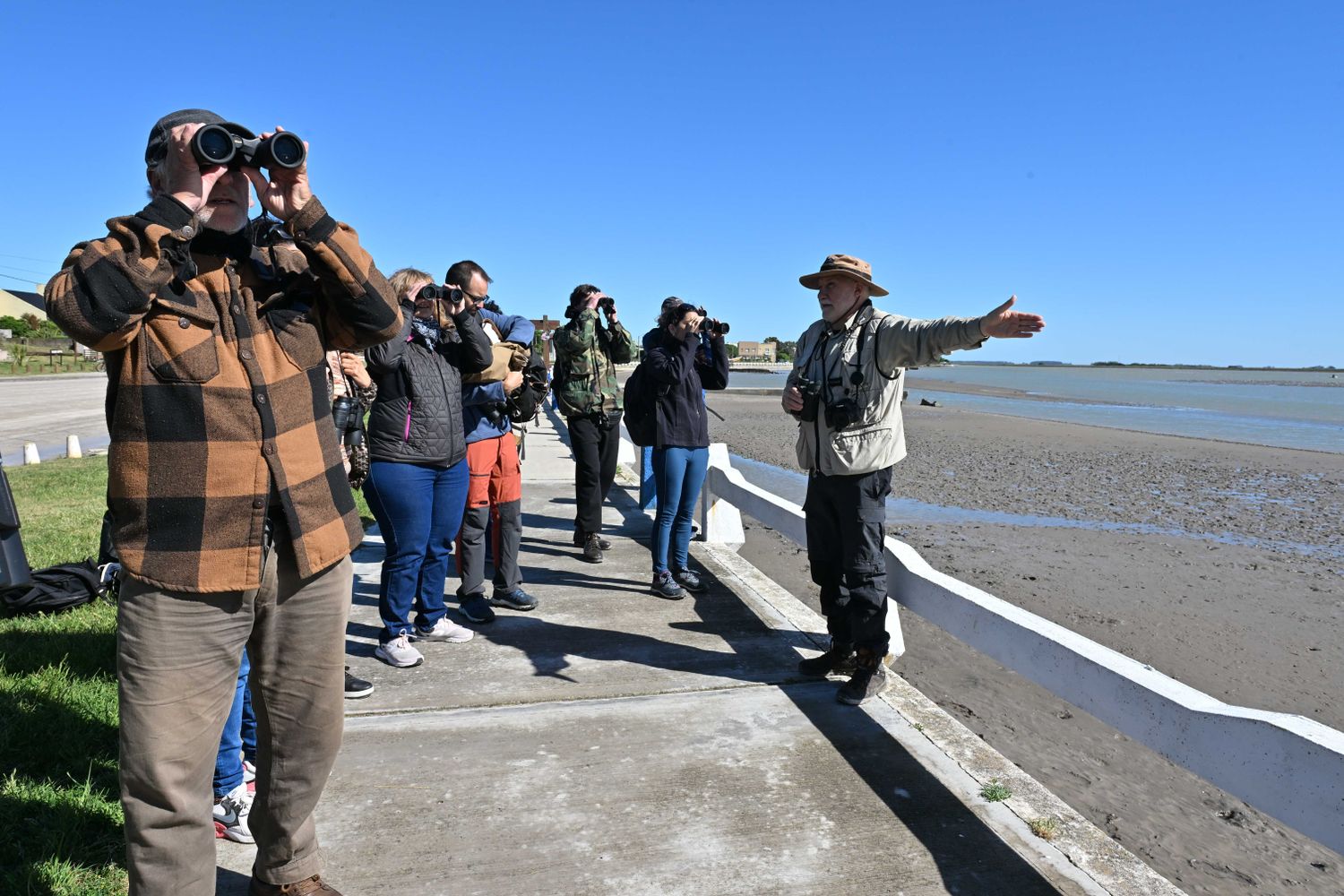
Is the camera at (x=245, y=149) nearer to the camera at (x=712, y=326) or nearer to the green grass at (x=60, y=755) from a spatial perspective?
the green grass at (x=60, y=755)

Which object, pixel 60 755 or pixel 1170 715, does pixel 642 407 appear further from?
pixel 1170 715

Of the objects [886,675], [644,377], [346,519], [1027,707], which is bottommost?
[1027,707]

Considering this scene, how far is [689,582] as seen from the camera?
5.37 m

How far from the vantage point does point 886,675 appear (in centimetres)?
382

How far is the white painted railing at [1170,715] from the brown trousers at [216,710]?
2.27 m

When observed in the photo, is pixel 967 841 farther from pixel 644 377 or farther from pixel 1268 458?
pixel 1268 458

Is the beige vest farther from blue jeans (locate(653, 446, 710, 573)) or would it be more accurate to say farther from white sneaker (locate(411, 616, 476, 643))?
white sneaker (locate(411, 616, 476, 643))

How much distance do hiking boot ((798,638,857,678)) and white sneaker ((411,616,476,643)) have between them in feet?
5.74

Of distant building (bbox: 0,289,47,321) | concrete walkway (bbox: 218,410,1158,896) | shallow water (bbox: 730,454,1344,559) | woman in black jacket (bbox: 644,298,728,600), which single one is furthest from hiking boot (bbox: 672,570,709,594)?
distant building (bbox: 0,289,47,321)

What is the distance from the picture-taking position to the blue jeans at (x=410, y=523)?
3.88 meters

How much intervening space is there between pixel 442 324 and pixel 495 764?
2096 millimetres

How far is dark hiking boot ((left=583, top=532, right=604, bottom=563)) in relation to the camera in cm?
613

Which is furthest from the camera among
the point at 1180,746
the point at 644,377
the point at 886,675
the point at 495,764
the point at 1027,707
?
the point at 644,377

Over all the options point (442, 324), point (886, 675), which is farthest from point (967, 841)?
point (442, 324)
